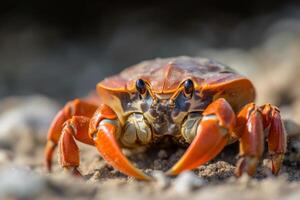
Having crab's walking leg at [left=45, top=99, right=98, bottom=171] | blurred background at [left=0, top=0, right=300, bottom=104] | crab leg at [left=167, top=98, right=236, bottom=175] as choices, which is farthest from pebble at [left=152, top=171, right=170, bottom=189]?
blurred background at [left=0, top=0, right=300, bottom=104]

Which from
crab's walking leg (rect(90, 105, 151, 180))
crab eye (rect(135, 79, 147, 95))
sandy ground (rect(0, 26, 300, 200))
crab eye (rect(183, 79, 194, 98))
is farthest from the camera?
crab eye (rect(135, 79, 147, 95))

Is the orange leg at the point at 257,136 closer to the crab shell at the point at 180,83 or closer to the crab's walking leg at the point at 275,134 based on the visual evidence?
the crab's walking leg at the point at 275,134

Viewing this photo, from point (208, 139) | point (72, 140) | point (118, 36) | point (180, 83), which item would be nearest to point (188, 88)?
point (180, 83)

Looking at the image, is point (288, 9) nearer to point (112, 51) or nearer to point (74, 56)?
point (112, 51)

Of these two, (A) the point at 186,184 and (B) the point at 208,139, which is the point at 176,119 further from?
(A) the point at 186,184

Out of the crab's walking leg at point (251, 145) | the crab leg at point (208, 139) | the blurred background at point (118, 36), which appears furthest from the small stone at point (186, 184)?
the blurred background at point (118, 36)

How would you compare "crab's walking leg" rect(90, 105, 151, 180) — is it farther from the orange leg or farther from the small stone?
the orange leg

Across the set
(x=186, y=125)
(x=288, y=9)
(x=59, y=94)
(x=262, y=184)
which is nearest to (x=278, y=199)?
(x=262, y=184)

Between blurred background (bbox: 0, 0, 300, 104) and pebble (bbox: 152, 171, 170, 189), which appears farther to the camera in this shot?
blurred background (bbox: 0, 0, 300, 104)
